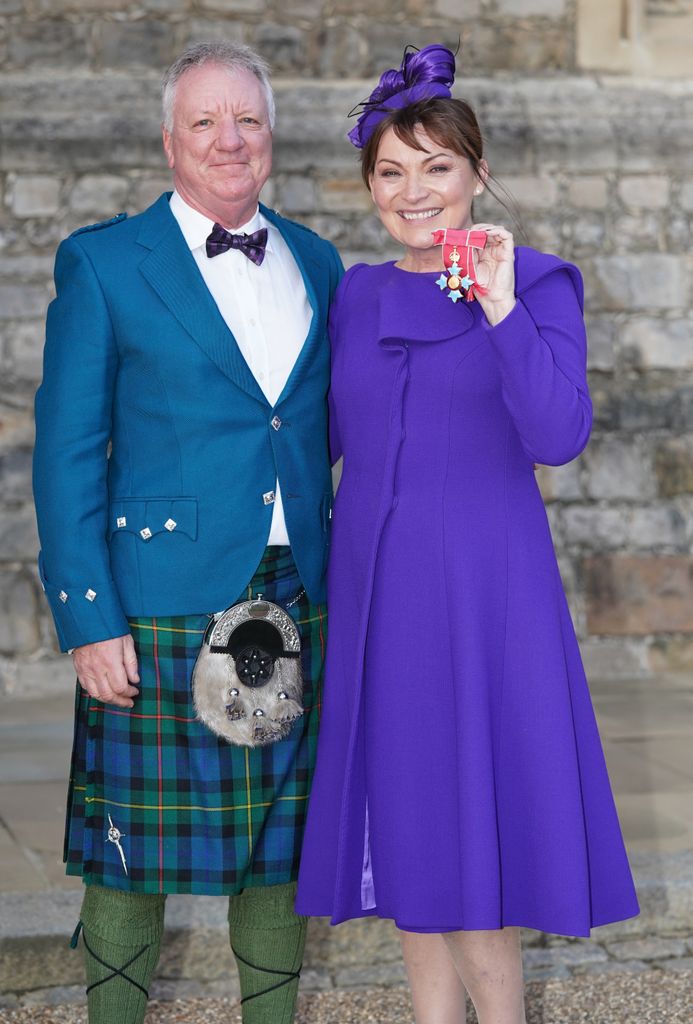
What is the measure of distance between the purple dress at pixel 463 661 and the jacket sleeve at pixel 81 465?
434mm

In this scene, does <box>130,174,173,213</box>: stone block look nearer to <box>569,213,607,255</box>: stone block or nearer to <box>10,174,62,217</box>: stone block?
<box>10,174,62,217</box>: stone block

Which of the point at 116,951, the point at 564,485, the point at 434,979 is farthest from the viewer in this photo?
the point at 564,485

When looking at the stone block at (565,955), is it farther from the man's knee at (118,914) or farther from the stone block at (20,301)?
the stone block at (20,301)

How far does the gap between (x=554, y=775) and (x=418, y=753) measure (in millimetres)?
218

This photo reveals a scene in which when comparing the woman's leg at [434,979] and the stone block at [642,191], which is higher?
the stone block at [642,191]

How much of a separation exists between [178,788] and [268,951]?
0.34m

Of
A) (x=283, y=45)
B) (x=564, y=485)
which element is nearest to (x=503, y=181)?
(x=283, y=45)

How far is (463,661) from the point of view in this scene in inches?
85.2

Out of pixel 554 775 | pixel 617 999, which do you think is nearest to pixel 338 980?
pixel 617 999

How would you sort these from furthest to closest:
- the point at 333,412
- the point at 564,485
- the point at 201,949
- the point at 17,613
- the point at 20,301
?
1. the point at 564,485
2. the point at 20,301
3. the point at 17,613
4. the point at 201,949
5. the point at 333,412

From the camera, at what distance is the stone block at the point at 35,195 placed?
6.27 meters

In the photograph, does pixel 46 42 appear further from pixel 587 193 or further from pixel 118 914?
pixel 118 914

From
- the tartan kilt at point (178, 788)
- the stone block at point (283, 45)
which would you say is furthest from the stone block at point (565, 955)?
the stone block at point (283, 45)

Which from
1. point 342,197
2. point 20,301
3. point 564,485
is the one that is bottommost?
point 564,485
